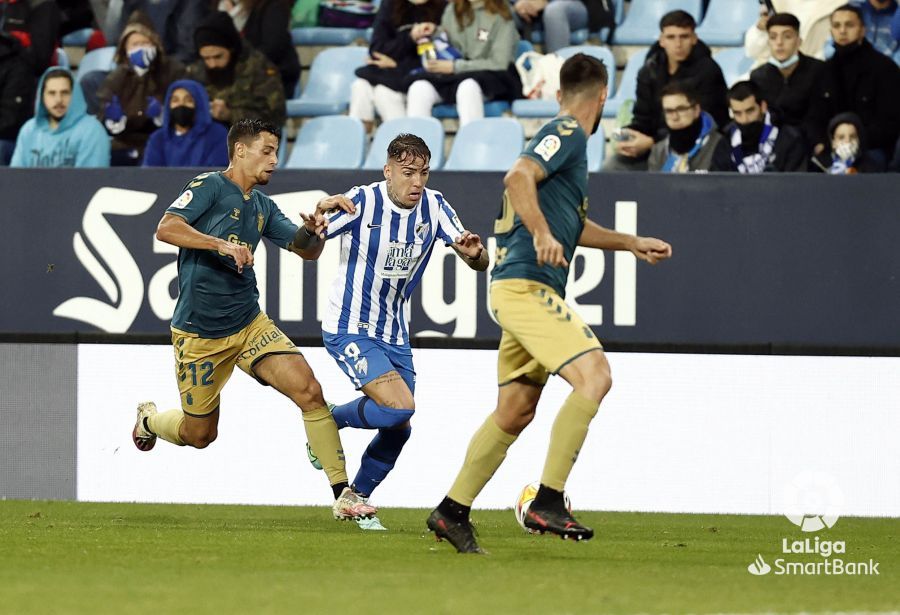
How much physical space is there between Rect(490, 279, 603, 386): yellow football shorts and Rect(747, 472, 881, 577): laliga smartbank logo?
3.70ft

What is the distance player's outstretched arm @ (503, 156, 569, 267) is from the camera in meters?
6.01

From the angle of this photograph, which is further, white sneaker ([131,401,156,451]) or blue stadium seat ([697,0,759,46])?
blue stadium seat ([697,0,759,46])

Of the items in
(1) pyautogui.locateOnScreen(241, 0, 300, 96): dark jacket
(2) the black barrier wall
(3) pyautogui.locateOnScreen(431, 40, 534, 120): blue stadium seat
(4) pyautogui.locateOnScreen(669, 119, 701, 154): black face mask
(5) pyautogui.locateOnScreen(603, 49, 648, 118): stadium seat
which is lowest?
(2) the black barrier wall

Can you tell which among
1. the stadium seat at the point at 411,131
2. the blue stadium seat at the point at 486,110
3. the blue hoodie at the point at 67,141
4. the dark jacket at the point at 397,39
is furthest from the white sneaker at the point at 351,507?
the dark jacket at the point at 397,39

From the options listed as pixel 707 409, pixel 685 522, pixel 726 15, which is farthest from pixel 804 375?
pixel 726 15

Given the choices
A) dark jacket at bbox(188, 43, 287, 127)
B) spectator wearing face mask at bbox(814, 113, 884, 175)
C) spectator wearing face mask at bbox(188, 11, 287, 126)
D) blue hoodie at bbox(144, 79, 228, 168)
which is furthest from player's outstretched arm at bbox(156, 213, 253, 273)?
spectator wearing face mask at bbox(814, 113, 884, 175)

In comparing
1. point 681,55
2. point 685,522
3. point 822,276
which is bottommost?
point 685,522

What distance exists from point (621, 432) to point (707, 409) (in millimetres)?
529

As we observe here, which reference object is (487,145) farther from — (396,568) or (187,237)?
(396,568)

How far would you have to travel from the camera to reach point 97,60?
46.7 ft

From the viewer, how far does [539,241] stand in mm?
6020

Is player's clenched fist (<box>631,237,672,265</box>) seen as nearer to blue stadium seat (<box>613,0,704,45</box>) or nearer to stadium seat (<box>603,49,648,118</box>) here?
stadium seat (<box>603,49,648,118</box>)

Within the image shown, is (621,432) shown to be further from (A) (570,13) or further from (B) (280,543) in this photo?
(A) (570,13)

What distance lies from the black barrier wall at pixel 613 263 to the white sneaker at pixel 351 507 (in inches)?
85.0
